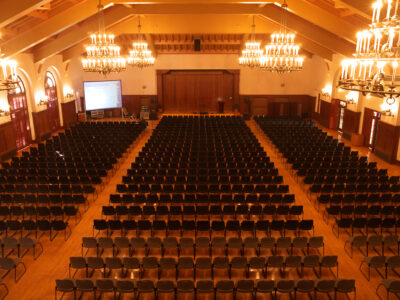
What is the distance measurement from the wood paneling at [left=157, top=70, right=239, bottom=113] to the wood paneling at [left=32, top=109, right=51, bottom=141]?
11.0 meters

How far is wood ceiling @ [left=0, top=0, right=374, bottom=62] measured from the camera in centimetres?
1595

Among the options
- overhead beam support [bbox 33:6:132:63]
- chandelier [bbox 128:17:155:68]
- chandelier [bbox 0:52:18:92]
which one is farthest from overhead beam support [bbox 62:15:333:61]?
chandelier [bbox 0:52:18:92]

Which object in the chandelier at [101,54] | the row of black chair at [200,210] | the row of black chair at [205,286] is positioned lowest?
the row of black chair at [205,286]

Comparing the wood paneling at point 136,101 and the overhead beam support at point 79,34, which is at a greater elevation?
the overhead beam support at point 79,34

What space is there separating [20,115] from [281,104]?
21962 mm

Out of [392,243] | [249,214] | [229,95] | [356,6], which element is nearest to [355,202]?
[392,243]

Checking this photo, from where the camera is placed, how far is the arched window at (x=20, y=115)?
19922 mm

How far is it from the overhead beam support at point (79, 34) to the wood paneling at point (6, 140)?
17.3 feet

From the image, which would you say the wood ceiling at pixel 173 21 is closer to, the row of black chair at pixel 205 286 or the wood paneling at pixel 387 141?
the wood paneling at pixel 387 141

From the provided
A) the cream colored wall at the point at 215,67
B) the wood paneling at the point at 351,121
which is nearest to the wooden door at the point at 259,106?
the cream colored wall at the point at 215,67

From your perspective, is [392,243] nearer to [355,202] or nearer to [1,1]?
[355,202]

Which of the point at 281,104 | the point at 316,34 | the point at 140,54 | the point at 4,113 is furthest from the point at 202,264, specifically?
the point at 281,104

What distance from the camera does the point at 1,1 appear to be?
11.8 m

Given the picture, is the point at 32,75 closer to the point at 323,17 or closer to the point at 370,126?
the point at 323,17
